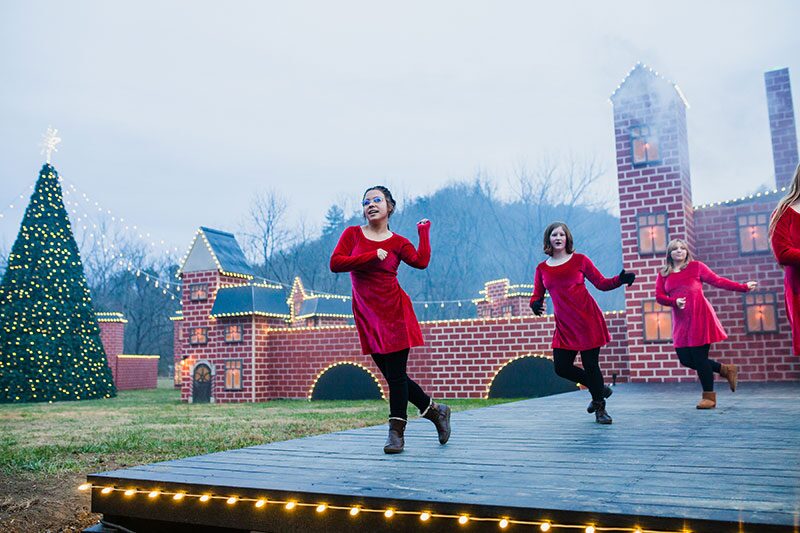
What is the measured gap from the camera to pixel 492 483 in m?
3.07

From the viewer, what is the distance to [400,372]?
4.46 m

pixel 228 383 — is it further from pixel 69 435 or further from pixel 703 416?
pixel 703 416

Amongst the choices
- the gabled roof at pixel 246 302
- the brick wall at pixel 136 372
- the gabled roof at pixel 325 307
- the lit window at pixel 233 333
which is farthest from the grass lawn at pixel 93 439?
the brick wall at pixel 136 372

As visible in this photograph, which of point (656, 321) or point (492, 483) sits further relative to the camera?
point (656, 321)

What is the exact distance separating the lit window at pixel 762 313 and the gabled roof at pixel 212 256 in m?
13.2

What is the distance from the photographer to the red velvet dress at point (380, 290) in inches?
171

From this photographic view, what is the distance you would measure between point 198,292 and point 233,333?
1.95m

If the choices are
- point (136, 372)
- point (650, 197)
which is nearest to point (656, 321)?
point (650, 197)

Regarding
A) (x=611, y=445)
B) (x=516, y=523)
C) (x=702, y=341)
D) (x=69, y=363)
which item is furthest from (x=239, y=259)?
(x=516, y=523)

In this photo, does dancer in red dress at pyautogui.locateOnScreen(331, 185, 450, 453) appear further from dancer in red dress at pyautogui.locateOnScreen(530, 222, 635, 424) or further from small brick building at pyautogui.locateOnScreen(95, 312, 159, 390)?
small brick building at pyautogui.locateOnScreen(95, 312, 159, 390)

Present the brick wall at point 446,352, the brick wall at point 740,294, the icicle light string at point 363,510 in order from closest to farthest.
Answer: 1. the icicle light string at point 363,510
2. the brick wall at point 740,294
3. the brick wall at point 446,352

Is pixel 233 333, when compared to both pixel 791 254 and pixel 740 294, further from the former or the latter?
pixel 791 254

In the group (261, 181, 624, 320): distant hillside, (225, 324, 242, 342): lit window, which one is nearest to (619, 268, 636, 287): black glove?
(225, 324, 242, 342): lit window

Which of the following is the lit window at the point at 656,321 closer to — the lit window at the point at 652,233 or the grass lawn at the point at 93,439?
the lit window at the point at 652,233
